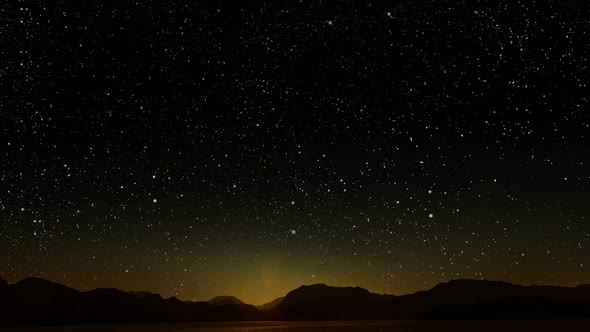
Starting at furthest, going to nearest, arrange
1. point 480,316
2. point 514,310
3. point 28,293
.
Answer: point 28,293 < point 514,310 < point 480,316

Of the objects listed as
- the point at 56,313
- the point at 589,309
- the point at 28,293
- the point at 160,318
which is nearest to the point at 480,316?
the point at 589,309

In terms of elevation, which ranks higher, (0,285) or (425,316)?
(0,285)

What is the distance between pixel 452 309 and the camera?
183250 mm

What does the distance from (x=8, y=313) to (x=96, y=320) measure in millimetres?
27313

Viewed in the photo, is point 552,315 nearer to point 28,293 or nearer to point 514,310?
point 514,310

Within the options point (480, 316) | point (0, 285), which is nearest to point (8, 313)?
point (0, 285)

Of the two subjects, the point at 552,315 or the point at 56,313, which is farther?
the point at 56,313

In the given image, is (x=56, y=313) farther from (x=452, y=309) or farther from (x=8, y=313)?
(x=452, y=309)

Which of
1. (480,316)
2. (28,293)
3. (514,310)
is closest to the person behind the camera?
(480,316)

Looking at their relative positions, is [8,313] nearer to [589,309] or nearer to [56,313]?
[56,313]

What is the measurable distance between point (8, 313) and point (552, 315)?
170 m

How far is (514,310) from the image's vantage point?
599 feet

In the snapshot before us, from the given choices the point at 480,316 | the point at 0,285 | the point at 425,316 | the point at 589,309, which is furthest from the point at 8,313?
the point at 589,309

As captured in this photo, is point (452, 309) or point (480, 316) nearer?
point (480, 316)
